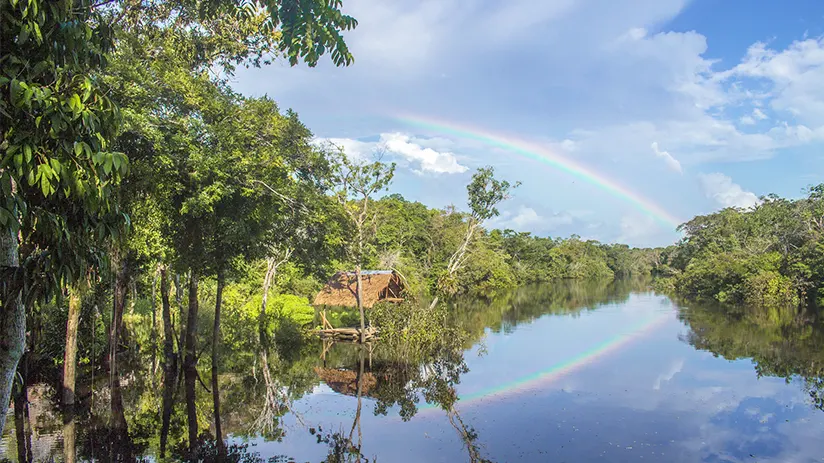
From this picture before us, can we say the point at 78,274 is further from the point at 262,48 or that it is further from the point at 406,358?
the point at 406,358

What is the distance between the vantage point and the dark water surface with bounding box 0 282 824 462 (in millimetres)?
8820

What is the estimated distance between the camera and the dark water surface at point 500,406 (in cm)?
882

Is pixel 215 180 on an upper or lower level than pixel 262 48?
lower

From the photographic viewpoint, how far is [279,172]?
10.6 m

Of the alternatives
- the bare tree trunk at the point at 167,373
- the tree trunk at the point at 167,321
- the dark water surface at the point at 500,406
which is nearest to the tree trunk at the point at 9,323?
the dark water surface at the point at 500,406

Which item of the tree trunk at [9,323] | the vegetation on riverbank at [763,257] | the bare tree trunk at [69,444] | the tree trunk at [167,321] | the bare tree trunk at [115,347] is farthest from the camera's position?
the vegetation on riverbank at [763,257]

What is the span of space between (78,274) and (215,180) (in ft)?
20.7

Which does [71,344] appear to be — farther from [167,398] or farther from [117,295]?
[167,398]

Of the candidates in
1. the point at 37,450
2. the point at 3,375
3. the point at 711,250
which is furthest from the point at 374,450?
the point at 711,250

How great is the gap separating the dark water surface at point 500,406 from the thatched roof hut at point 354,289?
10.6 ft

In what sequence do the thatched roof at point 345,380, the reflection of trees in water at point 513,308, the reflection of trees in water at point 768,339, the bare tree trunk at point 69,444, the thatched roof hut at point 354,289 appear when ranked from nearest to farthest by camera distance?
the bare tree trunk at point 69,444
the thatched roof at point 345,380
the reflection of trees in water at point 768,339
the thatched roof hut at point 354,289
the reflection of trees in water at point 513,308

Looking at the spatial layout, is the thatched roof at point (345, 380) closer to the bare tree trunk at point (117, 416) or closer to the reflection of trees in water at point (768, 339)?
the bare tree trunk at point (117, 416)

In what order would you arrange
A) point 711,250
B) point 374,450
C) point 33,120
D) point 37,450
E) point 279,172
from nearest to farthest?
point 33,120 → point 37,450 → point 374,450 → point 279,172 → point 711,250

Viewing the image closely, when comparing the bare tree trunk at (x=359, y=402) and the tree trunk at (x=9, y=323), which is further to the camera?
the bare tree trunk at (x=359, y=402)
